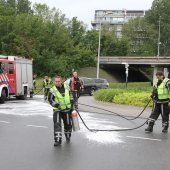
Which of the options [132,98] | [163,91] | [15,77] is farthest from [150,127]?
[15,77]

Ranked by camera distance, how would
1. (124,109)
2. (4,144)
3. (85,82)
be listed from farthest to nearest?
(85,82)
(124,109)
(4,144)

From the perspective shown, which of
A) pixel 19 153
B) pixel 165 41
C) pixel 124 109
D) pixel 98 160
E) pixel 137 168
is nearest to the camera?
pixel 137 168

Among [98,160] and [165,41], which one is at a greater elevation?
[165,41]

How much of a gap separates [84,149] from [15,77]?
18.9m

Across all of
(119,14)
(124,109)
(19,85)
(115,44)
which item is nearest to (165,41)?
(115,44)

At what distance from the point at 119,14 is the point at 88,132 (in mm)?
178857

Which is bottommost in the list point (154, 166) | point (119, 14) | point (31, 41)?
point (154, 166)

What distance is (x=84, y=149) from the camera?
10469mm

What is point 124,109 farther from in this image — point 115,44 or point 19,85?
point 115,44

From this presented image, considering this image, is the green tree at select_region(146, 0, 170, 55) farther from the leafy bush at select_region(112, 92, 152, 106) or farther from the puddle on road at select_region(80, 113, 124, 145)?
the puddle on road at select_region(80, 113, 124, 145)

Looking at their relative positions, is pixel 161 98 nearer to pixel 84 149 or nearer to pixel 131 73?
pixel 84 149

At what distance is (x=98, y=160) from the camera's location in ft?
Result: 30.2

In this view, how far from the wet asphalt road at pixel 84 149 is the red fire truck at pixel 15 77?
1198 centimetres

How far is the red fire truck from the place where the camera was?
2696cm
